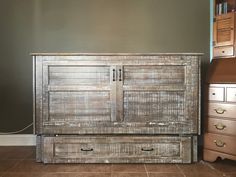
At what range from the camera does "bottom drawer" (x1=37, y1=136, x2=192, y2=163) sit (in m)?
2.37

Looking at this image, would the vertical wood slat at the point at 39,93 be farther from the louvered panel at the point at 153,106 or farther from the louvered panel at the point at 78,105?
the louvered panel at the point at 153,106

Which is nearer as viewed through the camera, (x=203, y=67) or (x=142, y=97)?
(x=142, y=97)

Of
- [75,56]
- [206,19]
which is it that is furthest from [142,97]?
[206,19]

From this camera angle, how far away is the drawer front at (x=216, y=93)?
7.68 feet

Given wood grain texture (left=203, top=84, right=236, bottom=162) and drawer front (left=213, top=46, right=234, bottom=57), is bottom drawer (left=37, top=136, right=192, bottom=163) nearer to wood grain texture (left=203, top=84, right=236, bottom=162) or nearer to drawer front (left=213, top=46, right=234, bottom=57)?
wood grain texture (left=203, top=84, right=236, bottom=162)

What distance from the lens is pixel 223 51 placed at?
2.56m

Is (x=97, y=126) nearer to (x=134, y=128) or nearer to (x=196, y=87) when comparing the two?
(x=134, y=128)

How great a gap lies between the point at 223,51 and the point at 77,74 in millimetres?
1416

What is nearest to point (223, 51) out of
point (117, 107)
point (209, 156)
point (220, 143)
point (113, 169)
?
point (220, 143)

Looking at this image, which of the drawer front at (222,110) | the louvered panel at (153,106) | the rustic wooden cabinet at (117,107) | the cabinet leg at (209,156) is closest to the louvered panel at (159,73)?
the rustic wooden cabinet at (117,107)

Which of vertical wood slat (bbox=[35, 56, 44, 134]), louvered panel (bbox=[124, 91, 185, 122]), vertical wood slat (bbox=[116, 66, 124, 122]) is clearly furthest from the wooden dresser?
vertical wood slat (bbox=[35, 56, 44, 134])

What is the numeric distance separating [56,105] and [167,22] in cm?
151

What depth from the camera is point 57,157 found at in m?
2.37

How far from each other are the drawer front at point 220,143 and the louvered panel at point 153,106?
1.12 feet
